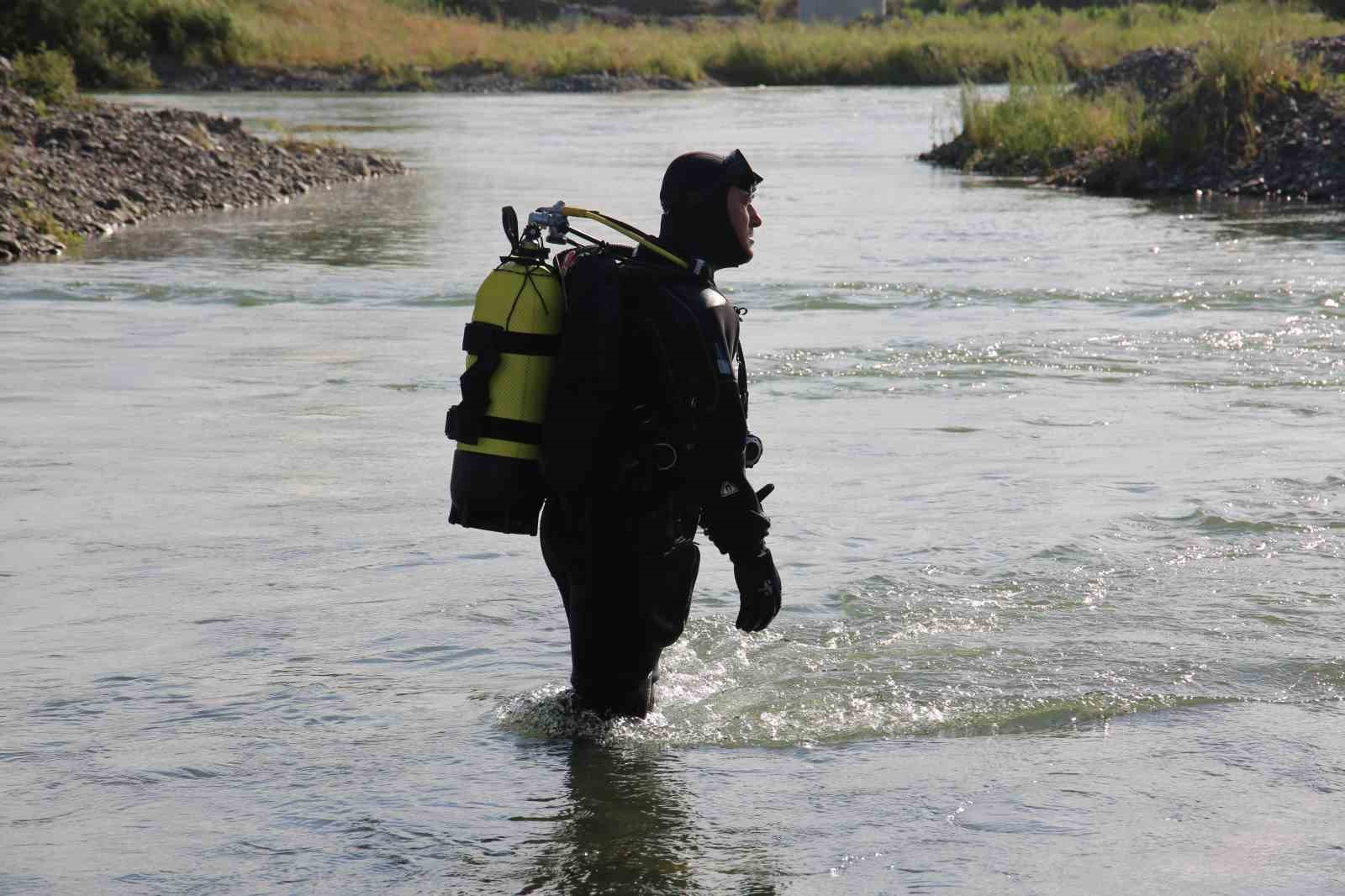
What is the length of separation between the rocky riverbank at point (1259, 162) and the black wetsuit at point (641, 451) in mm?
19425

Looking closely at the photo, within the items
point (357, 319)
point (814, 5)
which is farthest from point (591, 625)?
point (814, 5)

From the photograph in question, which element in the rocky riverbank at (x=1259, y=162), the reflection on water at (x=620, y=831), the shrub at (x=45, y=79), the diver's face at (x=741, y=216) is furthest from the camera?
the shrub at (x=45, y=79)

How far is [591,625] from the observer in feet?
15.8

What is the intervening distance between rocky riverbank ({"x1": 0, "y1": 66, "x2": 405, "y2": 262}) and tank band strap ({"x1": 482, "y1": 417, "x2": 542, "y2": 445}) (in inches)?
549

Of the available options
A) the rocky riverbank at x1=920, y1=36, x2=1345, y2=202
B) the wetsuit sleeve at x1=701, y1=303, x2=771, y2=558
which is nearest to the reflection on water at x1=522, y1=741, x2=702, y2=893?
the wetsuit sleeve at x1=701, y1=303, x2=771, y2=558

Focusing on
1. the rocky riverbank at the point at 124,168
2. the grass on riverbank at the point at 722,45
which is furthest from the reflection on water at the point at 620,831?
the grass on riverbank at the point at 722,45

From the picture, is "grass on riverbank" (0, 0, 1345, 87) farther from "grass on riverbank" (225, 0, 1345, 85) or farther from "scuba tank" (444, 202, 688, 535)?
"scuba tank" (444, 202, 688, 535)

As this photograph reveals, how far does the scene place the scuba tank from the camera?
4559 millimetres

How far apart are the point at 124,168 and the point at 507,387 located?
19975 mm

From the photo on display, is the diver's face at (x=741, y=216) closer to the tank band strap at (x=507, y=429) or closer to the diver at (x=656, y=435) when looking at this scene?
the diver at (x=656, y=435)

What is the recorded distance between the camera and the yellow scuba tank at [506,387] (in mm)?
4559

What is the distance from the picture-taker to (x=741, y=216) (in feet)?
15.6

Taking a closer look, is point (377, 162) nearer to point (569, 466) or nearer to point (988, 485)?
point (988, 485)

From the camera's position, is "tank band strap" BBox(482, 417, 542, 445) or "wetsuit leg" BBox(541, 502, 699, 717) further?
"wetsuit leg" BBox(541, 502, 699, 717)
